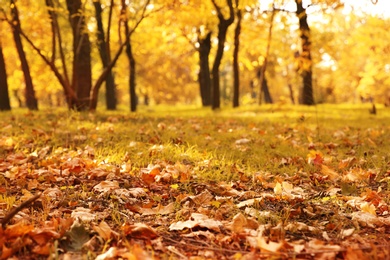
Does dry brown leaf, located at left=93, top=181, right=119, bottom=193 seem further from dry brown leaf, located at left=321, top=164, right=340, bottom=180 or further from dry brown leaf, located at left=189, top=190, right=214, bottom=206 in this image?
dry brown leaf, located at left=321, top=164, right=340, bottom=180

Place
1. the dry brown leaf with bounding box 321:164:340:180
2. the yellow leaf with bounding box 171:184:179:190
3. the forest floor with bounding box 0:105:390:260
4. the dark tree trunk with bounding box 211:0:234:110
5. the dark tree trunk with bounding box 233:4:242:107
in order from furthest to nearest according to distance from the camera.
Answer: the dark tree trunk with bounding box 233:4:242:107
the dark tree trunk with bounding box 211:0:234:110
the dry brown leaf with bounding box 321:164:340:180
the yellow leaf with bounding box 171:184:179:190
the forest floor with bounding box 0:105:390:260

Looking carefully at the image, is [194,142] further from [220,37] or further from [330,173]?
[220,37]

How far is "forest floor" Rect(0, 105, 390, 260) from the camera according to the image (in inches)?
82.8

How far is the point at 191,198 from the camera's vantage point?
118 inches

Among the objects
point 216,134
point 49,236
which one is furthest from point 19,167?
point 216,134

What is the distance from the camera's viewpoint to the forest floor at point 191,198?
6.90 feet

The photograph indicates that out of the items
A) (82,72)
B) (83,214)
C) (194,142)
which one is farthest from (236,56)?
(83,214)

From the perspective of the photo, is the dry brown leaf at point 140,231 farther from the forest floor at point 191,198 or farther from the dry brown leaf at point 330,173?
the dry brown leaf at point 330,173

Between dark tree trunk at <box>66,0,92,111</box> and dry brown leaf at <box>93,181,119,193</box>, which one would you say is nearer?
dry brown leaf at <box>93,181,119,193</box>

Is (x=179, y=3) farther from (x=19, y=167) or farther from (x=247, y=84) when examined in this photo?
(x=247, y=84)

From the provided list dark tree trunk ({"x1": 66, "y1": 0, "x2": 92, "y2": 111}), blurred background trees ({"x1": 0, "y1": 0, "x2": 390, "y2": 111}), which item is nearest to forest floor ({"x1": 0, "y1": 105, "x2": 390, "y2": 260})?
blurred background trees ({"x1": 0, "y1": 0, "x2": 390, "y2": 111})

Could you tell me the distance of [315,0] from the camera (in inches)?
275

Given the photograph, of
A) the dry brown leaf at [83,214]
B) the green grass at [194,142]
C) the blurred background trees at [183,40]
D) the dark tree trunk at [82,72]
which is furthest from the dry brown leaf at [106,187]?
the dark tree trunk at [82,72]

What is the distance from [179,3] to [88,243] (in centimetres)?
644
